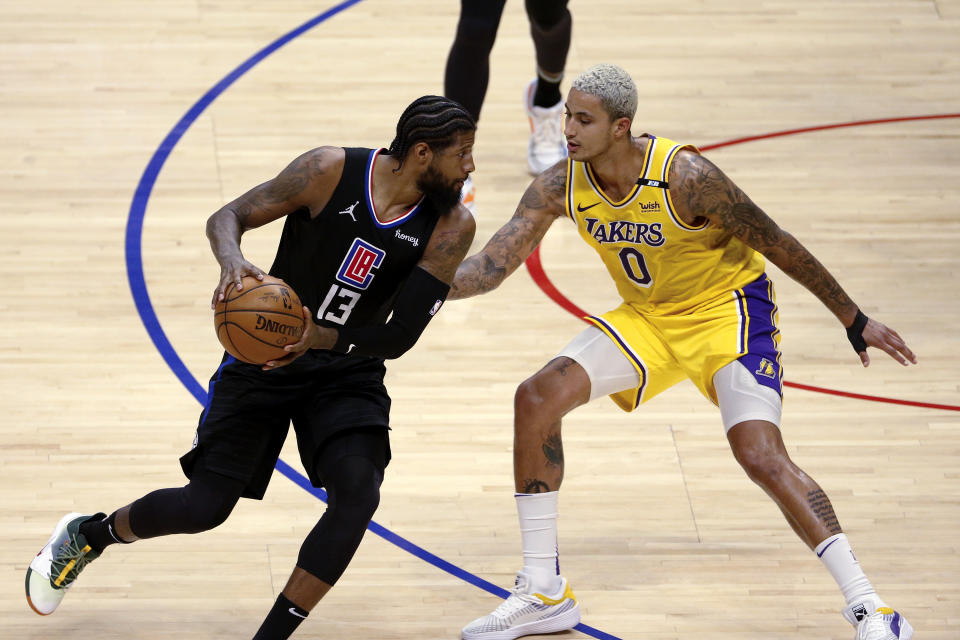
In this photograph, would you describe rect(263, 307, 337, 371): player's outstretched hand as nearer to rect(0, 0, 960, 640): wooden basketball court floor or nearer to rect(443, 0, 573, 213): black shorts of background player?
rect(0, 0, 960, 640): wooden basketball court floor

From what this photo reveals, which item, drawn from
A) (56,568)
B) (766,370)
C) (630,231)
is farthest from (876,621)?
(56,568)

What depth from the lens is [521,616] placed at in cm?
499

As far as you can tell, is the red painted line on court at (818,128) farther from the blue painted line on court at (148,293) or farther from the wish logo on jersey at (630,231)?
the wish logo on jersey at (630,231)

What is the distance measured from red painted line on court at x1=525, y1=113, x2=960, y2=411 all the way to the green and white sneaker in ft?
9.00

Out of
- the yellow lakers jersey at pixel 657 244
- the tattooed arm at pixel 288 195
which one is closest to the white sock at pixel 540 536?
the yellow lakers jersey at pixel 657 244

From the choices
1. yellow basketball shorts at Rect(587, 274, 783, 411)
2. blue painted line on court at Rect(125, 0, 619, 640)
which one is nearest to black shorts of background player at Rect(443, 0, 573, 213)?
blue painted line on court at Rect(125, 0, 619, 640)

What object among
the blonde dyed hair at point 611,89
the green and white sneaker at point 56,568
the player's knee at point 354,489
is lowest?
the green and white sneaker at point 56,568

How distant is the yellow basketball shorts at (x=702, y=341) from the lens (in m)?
5.01

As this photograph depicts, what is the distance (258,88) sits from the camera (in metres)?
8.79

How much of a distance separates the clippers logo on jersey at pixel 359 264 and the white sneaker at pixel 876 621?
1882 millimetres

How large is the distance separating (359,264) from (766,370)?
145 centimetres

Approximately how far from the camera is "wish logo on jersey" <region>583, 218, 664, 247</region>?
4.99 metres

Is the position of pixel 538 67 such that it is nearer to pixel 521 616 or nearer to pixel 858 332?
pixel 858 332

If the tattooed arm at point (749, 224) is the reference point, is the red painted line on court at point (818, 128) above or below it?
below
